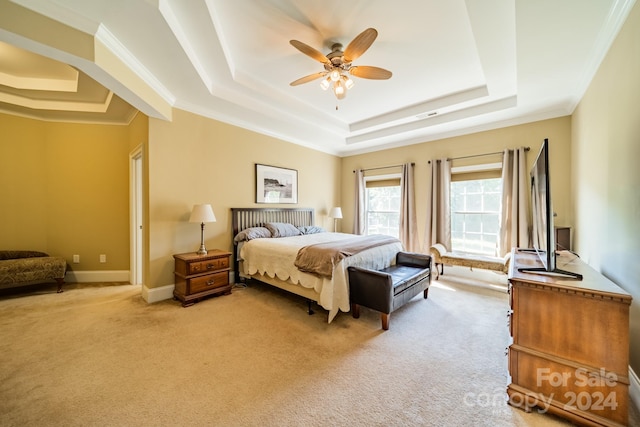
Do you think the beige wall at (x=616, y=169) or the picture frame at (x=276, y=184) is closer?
the beige wall at (x=616, y=169)

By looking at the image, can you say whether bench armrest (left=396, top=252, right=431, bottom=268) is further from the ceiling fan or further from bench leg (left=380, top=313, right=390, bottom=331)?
the ceiling fan

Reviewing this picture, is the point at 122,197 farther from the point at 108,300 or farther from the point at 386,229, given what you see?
the point at 386,229

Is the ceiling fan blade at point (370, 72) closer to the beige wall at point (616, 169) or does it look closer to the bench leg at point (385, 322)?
the beige wall at point (616, 169)

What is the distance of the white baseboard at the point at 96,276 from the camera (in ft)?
13.2

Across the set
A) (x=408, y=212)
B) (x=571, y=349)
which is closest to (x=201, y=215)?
(x=571, y=349)

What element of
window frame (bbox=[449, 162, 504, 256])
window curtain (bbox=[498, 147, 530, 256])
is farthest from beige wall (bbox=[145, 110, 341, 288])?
window curtain (bbox=[498, 147, 530, 256])

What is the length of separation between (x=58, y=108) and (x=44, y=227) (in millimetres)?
2005

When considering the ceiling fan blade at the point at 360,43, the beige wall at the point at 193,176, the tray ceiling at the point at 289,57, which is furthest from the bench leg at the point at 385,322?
the tray ceiling at the point at 289,57

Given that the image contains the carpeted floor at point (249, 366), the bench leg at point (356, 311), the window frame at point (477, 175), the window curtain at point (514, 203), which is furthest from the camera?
the window frame at point (477, 175)

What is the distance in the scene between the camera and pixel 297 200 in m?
5.31

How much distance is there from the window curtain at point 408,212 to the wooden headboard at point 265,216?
6.91 ft

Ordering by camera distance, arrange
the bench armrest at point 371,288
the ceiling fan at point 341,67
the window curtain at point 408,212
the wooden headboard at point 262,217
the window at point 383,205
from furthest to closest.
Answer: the window at point 383,205 → the window curtain at point 408,212 → the wooden headboard at point 262,217 → the bench armrest at point 371,288 → the ceiling fan at point 341,67

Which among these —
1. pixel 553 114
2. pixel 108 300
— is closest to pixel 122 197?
pixel 108 300

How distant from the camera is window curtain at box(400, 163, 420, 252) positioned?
5141mm
